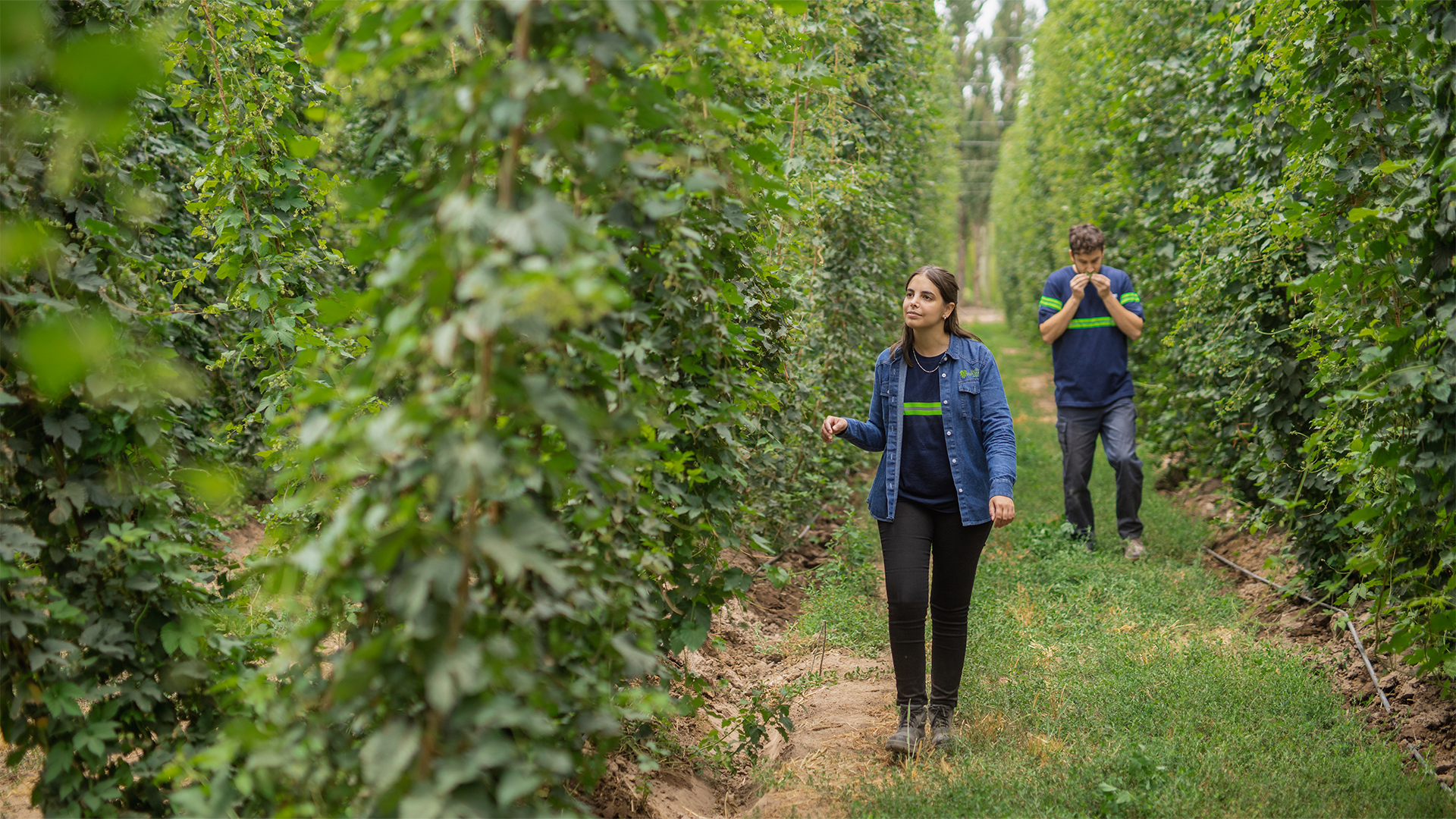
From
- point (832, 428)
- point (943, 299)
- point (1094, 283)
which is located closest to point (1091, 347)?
point (1094, 283)

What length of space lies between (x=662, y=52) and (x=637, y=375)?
0.74 m

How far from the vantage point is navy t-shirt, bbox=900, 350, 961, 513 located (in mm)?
3416

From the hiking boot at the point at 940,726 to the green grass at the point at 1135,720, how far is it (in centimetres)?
6

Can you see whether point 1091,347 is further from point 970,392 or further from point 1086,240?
point 970,392

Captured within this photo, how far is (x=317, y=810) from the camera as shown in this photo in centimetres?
157

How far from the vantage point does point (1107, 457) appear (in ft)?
19.3

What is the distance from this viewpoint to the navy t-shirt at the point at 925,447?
3416 millimetres

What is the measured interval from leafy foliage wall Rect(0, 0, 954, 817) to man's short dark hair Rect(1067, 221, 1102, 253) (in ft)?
9.55

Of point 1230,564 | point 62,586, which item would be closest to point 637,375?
point 62,586

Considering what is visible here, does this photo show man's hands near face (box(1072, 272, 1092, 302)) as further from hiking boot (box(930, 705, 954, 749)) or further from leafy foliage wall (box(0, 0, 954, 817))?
hiking boot (box(930, 705, 954, 749))

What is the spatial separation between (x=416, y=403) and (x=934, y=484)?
2410 mm

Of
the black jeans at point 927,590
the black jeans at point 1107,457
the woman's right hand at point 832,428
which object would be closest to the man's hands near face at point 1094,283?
the black jeans at point 1107,457

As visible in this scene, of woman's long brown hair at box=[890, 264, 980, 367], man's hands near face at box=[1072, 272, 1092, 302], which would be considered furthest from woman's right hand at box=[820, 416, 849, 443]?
man's hands near face at box=[1072, 272, 1092, 302]

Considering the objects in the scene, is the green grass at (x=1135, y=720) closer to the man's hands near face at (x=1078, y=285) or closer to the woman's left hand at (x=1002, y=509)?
the woman's left hand at (x=1002, y=509)
